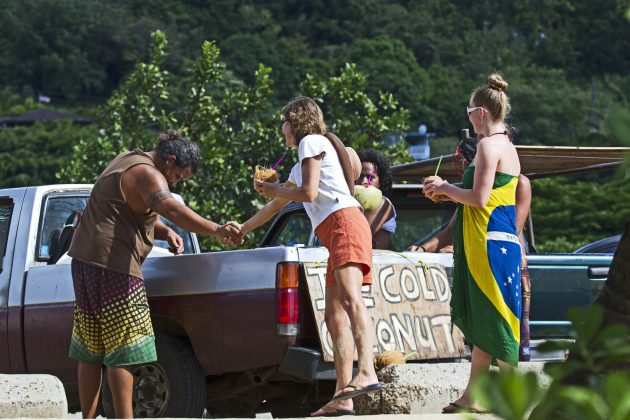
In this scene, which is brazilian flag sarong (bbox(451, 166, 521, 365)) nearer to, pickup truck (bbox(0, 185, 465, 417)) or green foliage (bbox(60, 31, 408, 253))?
pickup truck (bbox(0, 185, 465, 417))

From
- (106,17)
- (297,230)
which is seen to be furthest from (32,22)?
(297,230)

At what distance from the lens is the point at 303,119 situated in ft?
21.4

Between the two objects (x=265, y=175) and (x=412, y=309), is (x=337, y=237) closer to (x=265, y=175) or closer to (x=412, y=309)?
(x=265, y=175)

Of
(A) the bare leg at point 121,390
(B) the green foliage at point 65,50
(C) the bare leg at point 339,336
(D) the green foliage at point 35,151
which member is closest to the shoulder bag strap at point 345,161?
(C) the bare leg at point 339,336

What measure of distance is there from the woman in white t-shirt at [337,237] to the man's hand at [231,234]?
0.23 m

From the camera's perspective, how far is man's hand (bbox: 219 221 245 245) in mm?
6488

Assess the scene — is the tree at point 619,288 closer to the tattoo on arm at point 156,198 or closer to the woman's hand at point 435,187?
the woman's hand at point 435,187

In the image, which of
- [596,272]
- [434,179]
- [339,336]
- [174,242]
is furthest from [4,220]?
[596,272]

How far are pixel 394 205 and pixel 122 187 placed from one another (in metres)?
2.99

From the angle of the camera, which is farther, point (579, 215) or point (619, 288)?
point (579, 215)

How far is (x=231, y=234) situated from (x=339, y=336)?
0.79 meters

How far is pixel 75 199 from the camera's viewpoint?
8109 millimetres

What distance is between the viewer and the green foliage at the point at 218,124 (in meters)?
18.9

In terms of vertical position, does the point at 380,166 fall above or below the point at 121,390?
→ above
